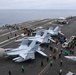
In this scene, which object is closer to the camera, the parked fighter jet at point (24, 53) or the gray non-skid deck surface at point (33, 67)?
the gray non-skid deck surface at point (33, 67)

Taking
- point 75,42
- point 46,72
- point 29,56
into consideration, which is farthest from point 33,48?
point 75,42

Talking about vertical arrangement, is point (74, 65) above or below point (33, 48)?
below

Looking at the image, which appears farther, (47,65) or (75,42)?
(75,42)

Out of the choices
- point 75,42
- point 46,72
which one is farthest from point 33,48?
point 75,42

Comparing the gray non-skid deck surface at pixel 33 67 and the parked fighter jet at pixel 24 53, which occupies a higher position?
the parked fighter jet at pixel 24 53

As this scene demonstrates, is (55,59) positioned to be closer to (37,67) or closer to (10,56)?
(37,67)

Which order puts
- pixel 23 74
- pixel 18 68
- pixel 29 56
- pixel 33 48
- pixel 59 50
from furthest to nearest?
pixel 59 50 < pixel 33 48 < pixel 29 56 < pixel 18 68 < pixel 23 74

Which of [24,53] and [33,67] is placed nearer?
[33,67]

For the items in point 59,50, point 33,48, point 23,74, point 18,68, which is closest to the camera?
point 23,74

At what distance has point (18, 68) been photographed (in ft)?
95.6

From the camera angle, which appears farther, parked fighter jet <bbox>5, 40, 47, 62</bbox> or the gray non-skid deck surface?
parked fighter jet <bbox>5, 40, 47, 62</bbox>

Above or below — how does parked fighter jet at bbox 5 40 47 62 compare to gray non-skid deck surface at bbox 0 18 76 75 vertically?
above

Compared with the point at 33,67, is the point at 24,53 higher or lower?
higher

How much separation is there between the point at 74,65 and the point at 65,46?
413 inches
